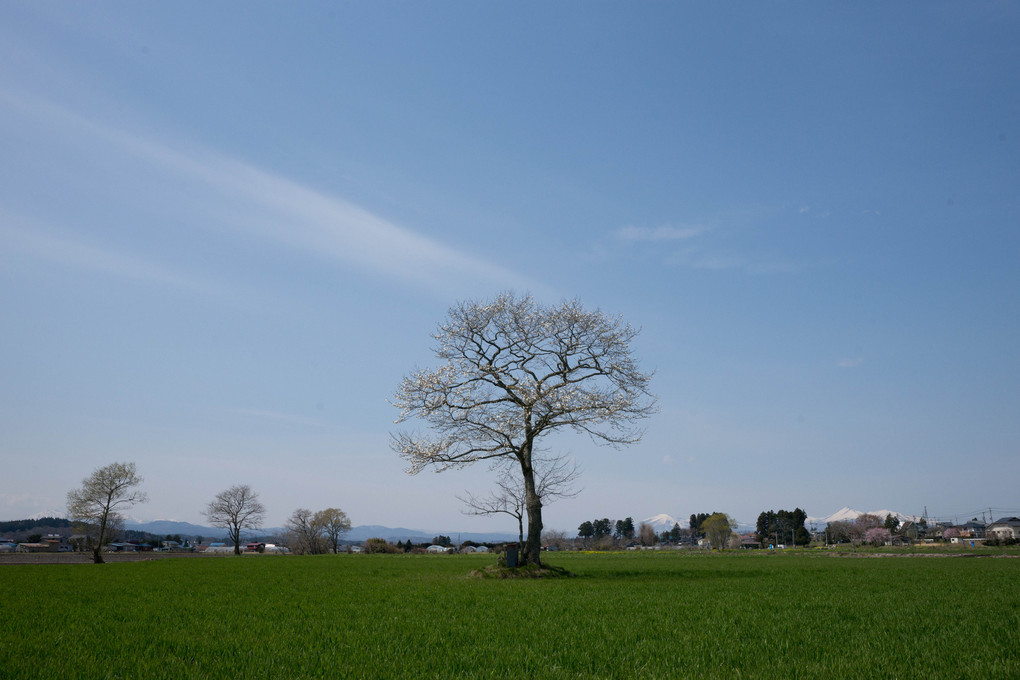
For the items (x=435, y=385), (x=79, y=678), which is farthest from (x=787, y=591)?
(x=79, y=678)

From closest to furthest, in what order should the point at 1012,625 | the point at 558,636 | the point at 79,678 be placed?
1. the point at 79,678
2. the point at 558,636
3. the point at 1012,625

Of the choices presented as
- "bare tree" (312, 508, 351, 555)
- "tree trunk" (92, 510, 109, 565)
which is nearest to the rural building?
"bare tree" (312, 508, 351, 555)

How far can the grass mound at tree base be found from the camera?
3045cm

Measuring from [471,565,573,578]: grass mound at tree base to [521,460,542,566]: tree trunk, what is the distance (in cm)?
74

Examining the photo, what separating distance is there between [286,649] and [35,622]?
7.32 metres

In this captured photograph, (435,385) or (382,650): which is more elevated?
(435,385)

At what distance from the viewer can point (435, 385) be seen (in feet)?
109

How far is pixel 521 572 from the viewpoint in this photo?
3056 centimetres

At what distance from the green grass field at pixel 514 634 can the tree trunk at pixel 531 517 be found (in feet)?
37.7

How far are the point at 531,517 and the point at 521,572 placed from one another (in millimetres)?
3037

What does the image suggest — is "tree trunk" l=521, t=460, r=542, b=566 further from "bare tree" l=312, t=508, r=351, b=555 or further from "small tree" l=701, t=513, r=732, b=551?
"small tree" l=701, t=513, r=732, b=551

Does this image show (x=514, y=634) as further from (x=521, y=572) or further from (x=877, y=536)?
(x=877, y=536)

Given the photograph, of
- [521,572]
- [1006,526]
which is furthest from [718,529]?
[521,572]

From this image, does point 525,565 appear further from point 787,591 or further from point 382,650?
point 382,650
